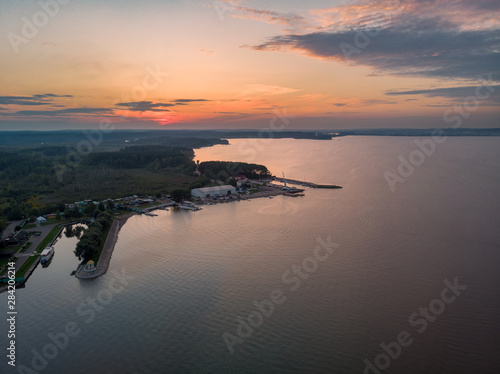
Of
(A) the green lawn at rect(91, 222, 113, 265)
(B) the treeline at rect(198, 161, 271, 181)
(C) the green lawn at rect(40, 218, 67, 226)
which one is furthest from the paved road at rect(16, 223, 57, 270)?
(B) the treeline at rect(198, 161, 271, 181)

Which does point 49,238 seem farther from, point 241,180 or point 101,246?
point 241,180

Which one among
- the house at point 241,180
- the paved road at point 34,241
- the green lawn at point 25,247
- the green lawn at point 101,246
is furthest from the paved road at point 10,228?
the house at point 241,180

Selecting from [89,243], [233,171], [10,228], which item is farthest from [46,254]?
[233,171]

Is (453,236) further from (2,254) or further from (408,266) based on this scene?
(2,254)

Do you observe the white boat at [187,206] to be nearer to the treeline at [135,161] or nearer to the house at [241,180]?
the house at [241,180]

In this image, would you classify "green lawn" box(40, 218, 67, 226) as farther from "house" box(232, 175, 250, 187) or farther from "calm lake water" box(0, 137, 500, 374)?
"house" box(232, 175, 250, 187)

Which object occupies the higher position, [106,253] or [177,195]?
[106,253]
